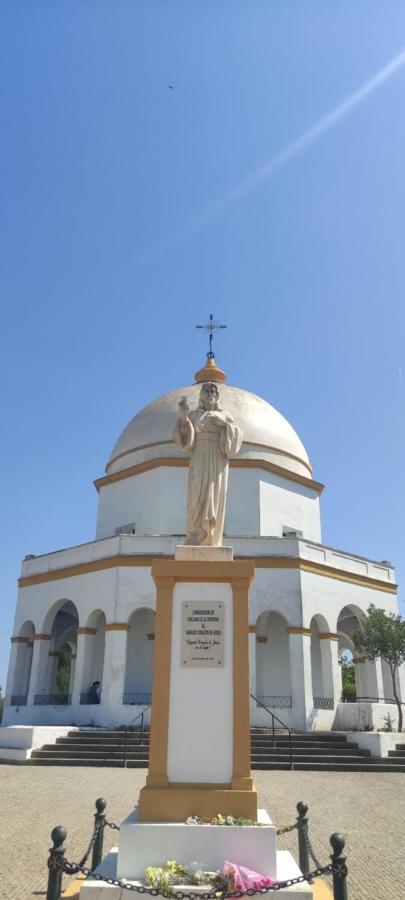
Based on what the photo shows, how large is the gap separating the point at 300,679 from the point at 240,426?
30.9 ft

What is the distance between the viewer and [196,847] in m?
5.37

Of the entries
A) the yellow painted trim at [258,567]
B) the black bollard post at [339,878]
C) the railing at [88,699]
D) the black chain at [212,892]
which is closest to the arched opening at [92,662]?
the railing at [88,699]

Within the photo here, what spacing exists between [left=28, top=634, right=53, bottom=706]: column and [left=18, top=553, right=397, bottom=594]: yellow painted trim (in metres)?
1.97

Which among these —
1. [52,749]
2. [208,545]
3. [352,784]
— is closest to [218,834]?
[208,545]

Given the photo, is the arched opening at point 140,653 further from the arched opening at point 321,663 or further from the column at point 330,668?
the column at point 330,668

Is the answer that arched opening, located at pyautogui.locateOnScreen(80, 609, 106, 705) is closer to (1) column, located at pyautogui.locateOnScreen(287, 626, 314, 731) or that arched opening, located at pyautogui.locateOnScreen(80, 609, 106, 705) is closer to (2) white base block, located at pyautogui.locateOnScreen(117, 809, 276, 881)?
(1) column, located at pyautogui.locateOnScreen(287, 626, 314, 731)

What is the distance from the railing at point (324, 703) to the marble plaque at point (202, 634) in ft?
49.3

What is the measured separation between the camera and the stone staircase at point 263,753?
15.3 m

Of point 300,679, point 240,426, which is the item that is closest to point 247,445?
point 240,426

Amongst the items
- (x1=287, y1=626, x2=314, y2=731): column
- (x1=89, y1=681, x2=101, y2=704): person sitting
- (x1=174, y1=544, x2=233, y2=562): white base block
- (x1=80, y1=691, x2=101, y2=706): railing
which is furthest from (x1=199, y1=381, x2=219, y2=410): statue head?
(x1=89, y1=681, x2=101, y2=704): person sitting

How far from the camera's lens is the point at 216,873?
5.17 meters

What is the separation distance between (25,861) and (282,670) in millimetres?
15376

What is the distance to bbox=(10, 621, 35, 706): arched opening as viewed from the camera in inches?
870

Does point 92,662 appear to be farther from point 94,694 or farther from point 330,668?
point 330,668
